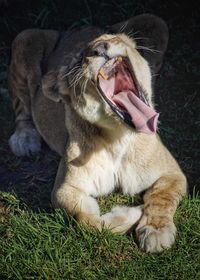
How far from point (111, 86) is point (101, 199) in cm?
82

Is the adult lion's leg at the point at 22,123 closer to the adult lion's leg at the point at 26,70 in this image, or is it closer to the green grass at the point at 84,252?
the adult lion's leg at the point at 26,70

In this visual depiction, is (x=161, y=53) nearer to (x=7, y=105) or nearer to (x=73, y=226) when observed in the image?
(x=7, y=105)

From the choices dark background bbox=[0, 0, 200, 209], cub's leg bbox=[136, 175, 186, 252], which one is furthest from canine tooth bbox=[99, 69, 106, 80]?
dark background bbox=[0, 0, 200, 209]

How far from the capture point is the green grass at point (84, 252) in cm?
378

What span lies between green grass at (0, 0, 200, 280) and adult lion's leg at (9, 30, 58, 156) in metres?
0.15

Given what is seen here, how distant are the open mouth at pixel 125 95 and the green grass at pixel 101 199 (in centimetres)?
65

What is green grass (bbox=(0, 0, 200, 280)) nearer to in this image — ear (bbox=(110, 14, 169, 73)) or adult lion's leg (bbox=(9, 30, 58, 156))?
adult lion's leg (bbox=(9, 30, 58, 156))

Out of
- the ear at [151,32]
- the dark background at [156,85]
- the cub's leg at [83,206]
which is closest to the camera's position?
the cub's leg at [83,206]

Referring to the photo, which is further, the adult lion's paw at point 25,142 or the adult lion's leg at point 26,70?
the adult lion's leg at point 26,70

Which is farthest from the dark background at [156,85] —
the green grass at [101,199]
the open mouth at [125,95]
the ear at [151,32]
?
the open mouth at [125,95]

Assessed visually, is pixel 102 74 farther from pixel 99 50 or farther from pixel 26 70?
pixel 26 70

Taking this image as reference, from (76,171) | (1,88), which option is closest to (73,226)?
(76,171)

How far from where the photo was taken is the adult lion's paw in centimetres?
530

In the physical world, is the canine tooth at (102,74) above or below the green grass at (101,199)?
above
